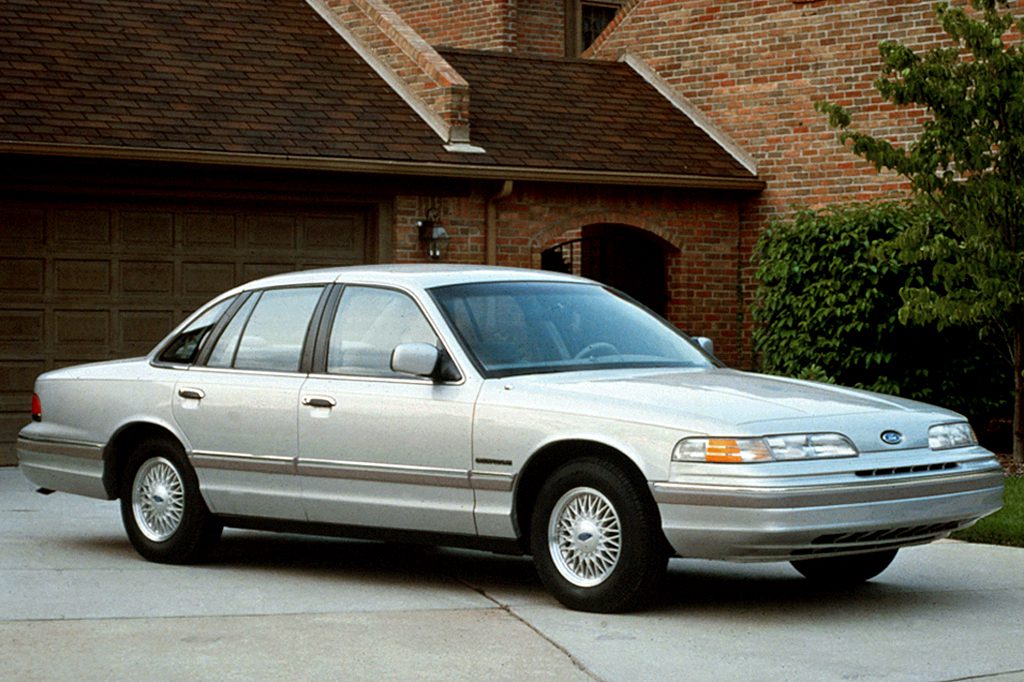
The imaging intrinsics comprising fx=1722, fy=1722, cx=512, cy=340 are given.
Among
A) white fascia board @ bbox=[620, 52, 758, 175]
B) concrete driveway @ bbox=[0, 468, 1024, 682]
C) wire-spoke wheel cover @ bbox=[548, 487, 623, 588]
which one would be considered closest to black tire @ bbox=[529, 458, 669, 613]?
wire-spoke wheel cover @ bbox=[548, 487, 623, 588]

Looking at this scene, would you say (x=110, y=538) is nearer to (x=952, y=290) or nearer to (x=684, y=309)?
(x=952, y=290)

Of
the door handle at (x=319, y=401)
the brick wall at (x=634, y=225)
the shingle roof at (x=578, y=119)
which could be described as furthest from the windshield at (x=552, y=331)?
the shingle roof at (x=578, y=119)

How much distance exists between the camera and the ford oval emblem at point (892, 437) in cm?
778

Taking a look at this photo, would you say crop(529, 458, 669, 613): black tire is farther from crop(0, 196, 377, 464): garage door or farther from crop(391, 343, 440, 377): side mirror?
crop(0, 196, 377, 464): garage door

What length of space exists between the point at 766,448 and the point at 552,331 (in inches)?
65.6

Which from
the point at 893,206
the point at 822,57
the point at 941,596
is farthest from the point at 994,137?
the point at 941,596

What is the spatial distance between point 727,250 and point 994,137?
18.4ft

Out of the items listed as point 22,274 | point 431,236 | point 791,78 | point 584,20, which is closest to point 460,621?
point 22,274

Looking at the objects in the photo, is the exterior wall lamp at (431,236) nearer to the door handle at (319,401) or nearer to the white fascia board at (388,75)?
the white fascia board at (388,75)

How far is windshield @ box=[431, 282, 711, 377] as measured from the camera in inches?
336

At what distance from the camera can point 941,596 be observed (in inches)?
334

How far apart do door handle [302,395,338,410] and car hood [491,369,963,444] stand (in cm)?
104

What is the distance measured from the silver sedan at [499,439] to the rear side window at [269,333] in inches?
0.5

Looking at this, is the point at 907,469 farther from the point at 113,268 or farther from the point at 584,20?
the point at 584,20
